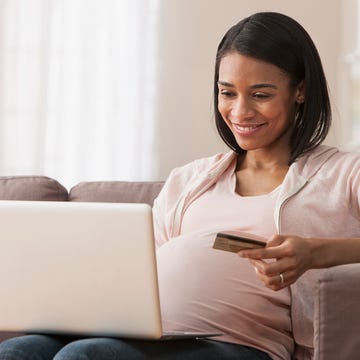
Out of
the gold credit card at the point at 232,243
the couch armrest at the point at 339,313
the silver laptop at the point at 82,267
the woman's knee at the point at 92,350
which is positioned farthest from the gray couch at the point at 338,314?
the woman's knee at the point at 92,350

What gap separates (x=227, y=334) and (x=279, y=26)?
676 millimetres

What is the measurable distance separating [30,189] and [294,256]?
107 cm

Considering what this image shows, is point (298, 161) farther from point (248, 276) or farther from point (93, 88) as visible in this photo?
point (93, 88)

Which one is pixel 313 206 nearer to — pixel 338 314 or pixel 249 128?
pixel 249 128

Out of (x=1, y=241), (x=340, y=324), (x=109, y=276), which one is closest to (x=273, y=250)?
(x=340, y=324)

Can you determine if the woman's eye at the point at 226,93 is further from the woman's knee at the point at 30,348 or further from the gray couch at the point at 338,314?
the woman's knee at the point at 30,348

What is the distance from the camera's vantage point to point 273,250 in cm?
156

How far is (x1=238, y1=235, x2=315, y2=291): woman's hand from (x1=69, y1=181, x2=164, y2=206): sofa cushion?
0.87 m

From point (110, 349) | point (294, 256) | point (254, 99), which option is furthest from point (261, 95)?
point (110, 349)

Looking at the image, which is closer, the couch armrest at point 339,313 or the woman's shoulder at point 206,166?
the couch armrest at point 339,313

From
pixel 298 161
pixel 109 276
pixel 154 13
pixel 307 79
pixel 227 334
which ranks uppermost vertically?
pixel 154 13

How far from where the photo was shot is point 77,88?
126 inches

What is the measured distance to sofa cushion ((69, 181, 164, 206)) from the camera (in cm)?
245

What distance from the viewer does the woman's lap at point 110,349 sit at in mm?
1501
